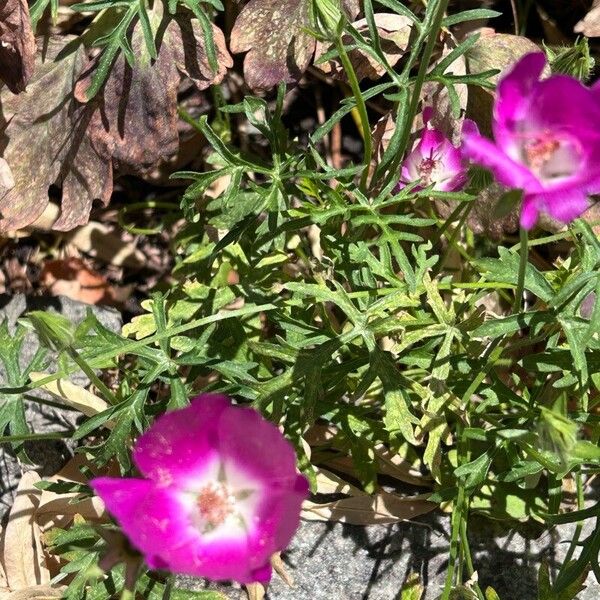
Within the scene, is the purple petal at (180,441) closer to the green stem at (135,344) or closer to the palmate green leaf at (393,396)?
the green stem at (135,344)

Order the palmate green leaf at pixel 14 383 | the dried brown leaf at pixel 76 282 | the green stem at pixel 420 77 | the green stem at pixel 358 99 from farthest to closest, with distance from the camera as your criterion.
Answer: the dried brown leaf at pixel 76 282
the palmate green leaf at pixel 14 383
the green stem at pixel 358 99
the green stem at pixel 420 77

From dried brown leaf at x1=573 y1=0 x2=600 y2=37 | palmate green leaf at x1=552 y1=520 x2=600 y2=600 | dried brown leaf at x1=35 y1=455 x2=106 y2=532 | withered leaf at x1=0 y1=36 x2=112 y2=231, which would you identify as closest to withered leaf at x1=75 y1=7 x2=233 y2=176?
withered leaf at x1=0 y1=36 x2=112 y2=231

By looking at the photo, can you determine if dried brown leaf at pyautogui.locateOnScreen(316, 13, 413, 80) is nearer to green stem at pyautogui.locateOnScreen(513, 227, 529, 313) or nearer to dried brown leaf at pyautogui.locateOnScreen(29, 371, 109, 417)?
green stem at pyautogui.locateOnScreen(513, 227, 529, 313)

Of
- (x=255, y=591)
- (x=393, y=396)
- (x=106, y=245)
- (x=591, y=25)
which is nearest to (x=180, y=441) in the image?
(x=393, y=396)

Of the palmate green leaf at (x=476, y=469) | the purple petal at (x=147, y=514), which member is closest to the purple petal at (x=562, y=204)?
the palmate green leaf at (x=476, y=469)

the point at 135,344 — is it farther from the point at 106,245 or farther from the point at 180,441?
the point at 106,245

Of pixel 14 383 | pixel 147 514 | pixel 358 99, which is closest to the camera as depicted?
pixel 147 514

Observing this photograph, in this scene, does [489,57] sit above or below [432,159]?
above
